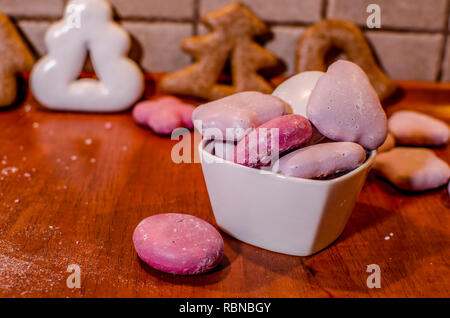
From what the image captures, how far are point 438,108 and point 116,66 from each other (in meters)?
0.69

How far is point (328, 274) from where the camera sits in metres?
0.57

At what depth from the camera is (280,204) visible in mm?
567


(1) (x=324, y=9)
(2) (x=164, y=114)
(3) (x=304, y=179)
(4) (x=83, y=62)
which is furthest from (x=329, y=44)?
(3) (x=304, y=179)

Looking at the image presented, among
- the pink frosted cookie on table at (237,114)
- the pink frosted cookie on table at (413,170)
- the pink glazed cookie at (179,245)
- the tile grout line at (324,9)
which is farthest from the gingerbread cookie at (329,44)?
the pink glazed cookie at (179,245)

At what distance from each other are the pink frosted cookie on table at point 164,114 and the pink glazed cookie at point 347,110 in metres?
0.41

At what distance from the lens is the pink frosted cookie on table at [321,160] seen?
549 millimetres

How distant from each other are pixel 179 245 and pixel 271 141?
5.8 inches

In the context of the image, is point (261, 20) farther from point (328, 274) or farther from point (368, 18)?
point (328, 274)

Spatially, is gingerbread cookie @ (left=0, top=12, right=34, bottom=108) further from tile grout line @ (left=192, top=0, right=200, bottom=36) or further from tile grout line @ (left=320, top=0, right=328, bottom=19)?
tile grout line @ (left=320, top=0, right=328, bottom=19)

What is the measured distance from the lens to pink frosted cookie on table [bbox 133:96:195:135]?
0.96m

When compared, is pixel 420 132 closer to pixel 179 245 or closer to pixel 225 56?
pixel 225 56

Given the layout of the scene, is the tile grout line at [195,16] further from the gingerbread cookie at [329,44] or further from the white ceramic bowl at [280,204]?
the white ceramic bowl at [280,204]
